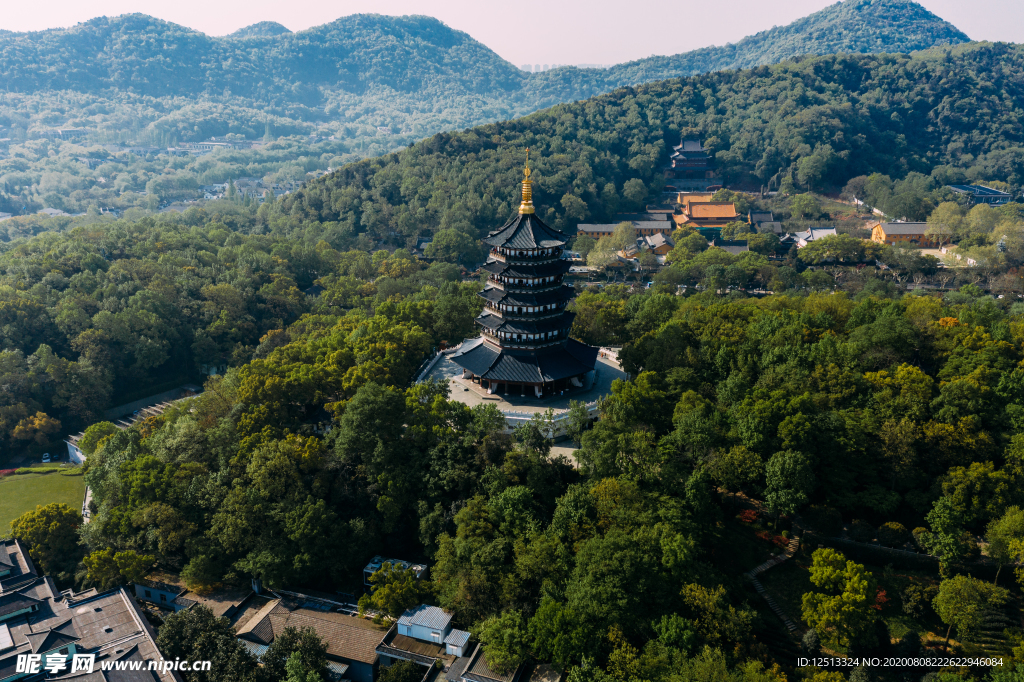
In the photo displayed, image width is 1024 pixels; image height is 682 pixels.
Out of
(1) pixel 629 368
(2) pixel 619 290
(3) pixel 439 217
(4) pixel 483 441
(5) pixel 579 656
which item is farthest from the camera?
(3) pixel 439 217

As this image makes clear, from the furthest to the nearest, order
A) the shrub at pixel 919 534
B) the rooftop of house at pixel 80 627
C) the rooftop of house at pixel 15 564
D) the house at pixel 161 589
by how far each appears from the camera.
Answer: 1. the rooftop of house at pixel 15 564
2. the house at pixel 161 589
3. the shrub at pixel 919 534
4. the rooftop of house at pixel 80 627

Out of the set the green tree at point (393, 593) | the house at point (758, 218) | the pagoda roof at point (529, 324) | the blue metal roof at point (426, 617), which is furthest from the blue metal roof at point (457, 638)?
the house at point (758, 218)

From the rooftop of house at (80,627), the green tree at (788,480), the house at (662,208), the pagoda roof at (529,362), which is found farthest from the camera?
the house at (662,208)

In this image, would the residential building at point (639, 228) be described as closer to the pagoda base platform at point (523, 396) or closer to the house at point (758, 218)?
the house at point (758, 218)

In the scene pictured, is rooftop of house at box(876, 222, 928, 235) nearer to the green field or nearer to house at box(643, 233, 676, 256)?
house at box(643, 233, 676, 256)

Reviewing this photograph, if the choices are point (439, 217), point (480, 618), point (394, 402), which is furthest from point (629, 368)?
point (439, 217)

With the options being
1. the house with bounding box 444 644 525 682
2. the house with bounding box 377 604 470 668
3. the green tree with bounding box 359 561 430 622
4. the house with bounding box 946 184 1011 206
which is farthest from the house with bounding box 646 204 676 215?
the house with bounding box 444 644 525 682

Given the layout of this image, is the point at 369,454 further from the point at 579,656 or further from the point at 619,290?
the point at 619,290
